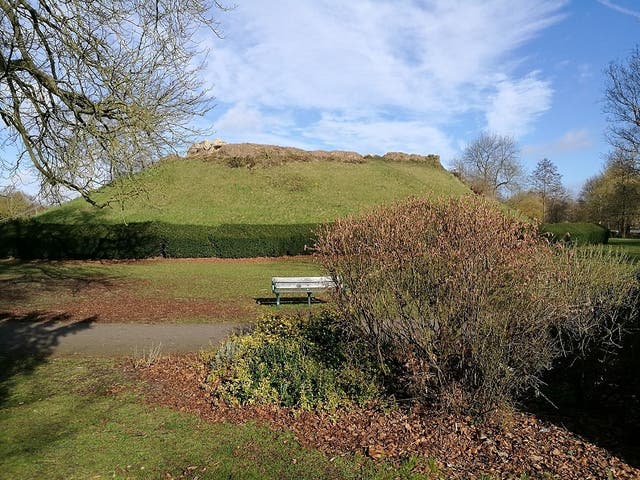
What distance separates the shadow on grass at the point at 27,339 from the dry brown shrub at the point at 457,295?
4.48m

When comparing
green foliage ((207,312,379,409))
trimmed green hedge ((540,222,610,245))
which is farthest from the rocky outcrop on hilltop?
green foliage ((207,312,379,409))

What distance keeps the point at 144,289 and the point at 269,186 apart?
24.4 meters

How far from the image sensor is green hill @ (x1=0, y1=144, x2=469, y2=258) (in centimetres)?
2177

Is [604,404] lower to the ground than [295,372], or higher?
lower

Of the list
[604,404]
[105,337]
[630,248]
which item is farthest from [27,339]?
[630,248]

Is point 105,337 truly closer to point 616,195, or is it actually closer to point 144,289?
point 144,289

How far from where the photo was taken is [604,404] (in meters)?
4.97

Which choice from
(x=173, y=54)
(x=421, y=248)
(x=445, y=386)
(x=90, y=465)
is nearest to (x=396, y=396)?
(x=445, y=386)

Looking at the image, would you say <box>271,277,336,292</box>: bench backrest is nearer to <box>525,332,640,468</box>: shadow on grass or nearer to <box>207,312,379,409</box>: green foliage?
<box>207,312,379,409</box>: green foliage

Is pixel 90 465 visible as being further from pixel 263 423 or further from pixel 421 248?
pixel 421 248

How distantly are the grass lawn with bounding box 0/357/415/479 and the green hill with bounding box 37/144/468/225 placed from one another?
2360 centimetres

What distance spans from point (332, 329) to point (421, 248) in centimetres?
225

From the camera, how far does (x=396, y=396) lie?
5.13m

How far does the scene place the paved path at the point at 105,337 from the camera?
7.51 m
